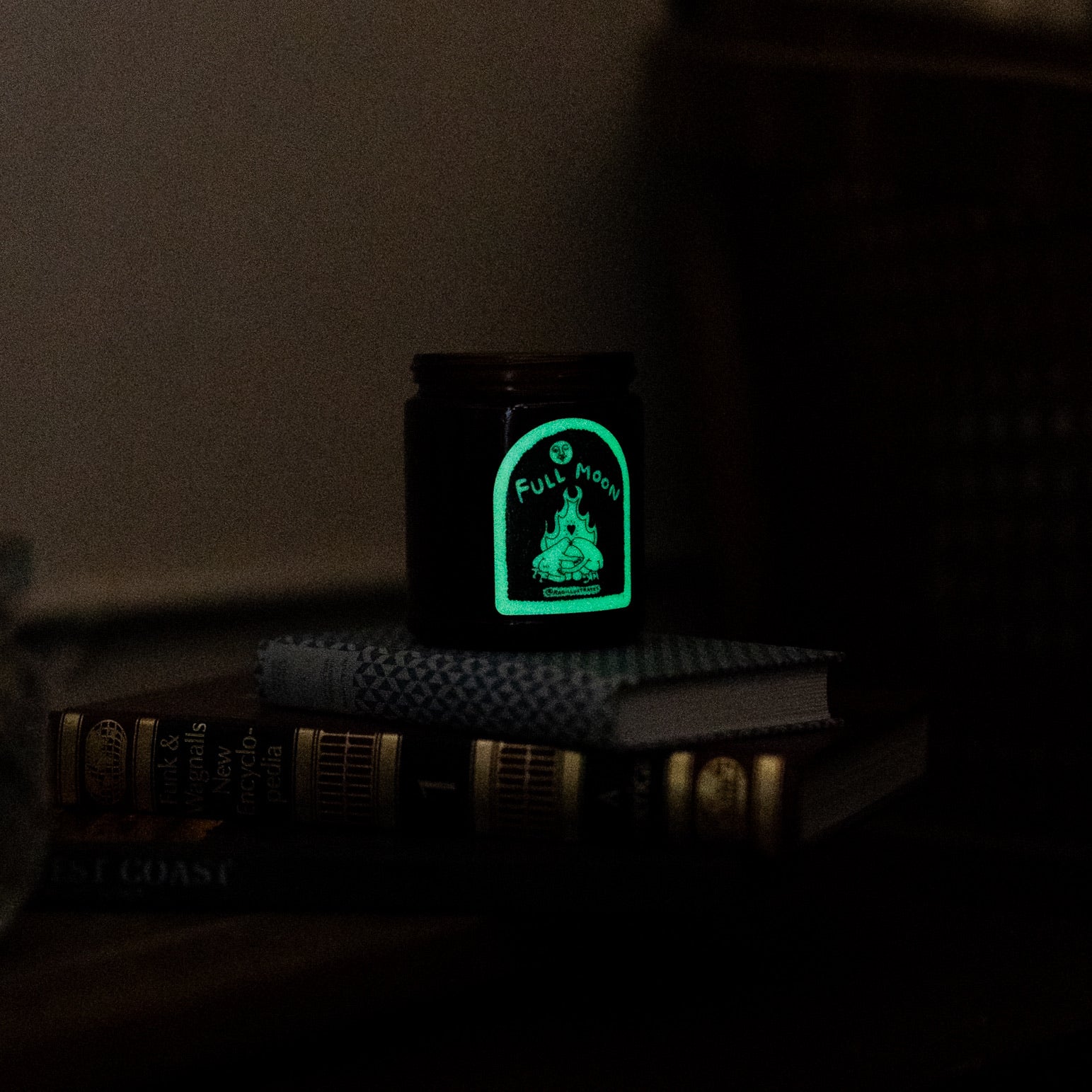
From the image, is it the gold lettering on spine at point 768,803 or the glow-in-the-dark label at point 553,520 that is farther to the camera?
the glow-in-the-dark label at point 553,520

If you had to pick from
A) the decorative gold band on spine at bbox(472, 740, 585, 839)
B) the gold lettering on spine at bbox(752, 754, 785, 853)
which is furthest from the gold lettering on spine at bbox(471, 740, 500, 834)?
the gold lettering on spine at bbox(752, 754, 785, 853)

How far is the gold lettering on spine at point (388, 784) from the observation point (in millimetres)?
641

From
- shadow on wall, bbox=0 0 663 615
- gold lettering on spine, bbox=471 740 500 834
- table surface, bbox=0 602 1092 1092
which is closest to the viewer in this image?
table surface, bbox=0 602 1092 1092

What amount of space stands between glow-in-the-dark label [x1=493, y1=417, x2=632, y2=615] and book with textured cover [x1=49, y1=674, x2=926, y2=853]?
8 cm

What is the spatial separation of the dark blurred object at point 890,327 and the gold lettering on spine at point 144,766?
55 centimetres

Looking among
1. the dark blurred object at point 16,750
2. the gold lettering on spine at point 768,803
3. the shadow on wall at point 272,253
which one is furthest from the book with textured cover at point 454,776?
the shadow on wall at point 272,253

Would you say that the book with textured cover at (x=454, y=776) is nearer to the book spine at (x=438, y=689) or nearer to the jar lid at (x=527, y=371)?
the book spine at (x=438, y=689)

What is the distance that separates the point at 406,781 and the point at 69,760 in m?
0.18

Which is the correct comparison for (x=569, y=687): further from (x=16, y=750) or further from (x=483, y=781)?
(x=16, y=750)

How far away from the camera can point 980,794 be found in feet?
3.36

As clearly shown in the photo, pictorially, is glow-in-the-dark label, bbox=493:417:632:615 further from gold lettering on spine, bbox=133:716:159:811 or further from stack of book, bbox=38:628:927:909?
gold lettering on spine, bbox=133:716:159:811

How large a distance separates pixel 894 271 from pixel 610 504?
0.41 metres

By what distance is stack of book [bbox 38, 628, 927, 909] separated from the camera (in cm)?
59

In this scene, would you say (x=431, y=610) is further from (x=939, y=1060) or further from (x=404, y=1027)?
(x=939, y=1060)
